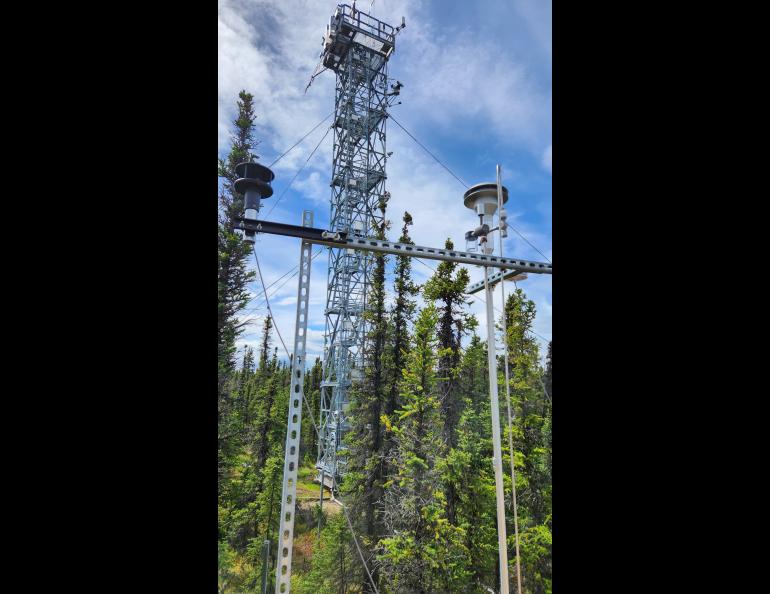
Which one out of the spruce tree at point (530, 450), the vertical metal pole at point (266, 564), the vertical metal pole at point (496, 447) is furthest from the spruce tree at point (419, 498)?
the vertical metal pole at point (496, 447)

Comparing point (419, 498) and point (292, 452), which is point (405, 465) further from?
point (292, 452)

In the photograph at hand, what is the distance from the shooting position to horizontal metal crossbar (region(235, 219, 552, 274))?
104 inches

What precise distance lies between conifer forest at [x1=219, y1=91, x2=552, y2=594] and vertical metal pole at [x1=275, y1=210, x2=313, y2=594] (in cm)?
475

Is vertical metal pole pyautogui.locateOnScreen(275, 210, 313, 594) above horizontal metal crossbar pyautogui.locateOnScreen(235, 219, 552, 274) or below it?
below

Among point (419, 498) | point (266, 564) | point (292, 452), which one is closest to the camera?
point (292, 452)

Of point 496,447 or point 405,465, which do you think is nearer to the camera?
point 496,447

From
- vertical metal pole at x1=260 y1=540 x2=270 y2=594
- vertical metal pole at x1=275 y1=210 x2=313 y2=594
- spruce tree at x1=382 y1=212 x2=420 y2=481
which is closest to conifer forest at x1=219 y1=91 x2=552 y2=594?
spruce tree at x1=382 y1=212 x2=420 y2=481

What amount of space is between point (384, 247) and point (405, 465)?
244 inches

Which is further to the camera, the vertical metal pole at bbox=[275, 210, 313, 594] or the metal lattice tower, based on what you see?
the metal lattice tower

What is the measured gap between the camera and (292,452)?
2373mm

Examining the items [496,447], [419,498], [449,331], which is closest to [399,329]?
[449,331]

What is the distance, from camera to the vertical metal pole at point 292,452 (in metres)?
2.28

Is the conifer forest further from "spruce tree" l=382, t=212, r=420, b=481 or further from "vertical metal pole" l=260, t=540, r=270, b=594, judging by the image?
"vertical metal pole" l=260, t=540, r=270, b=594

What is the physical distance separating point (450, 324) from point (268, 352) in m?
8.75
